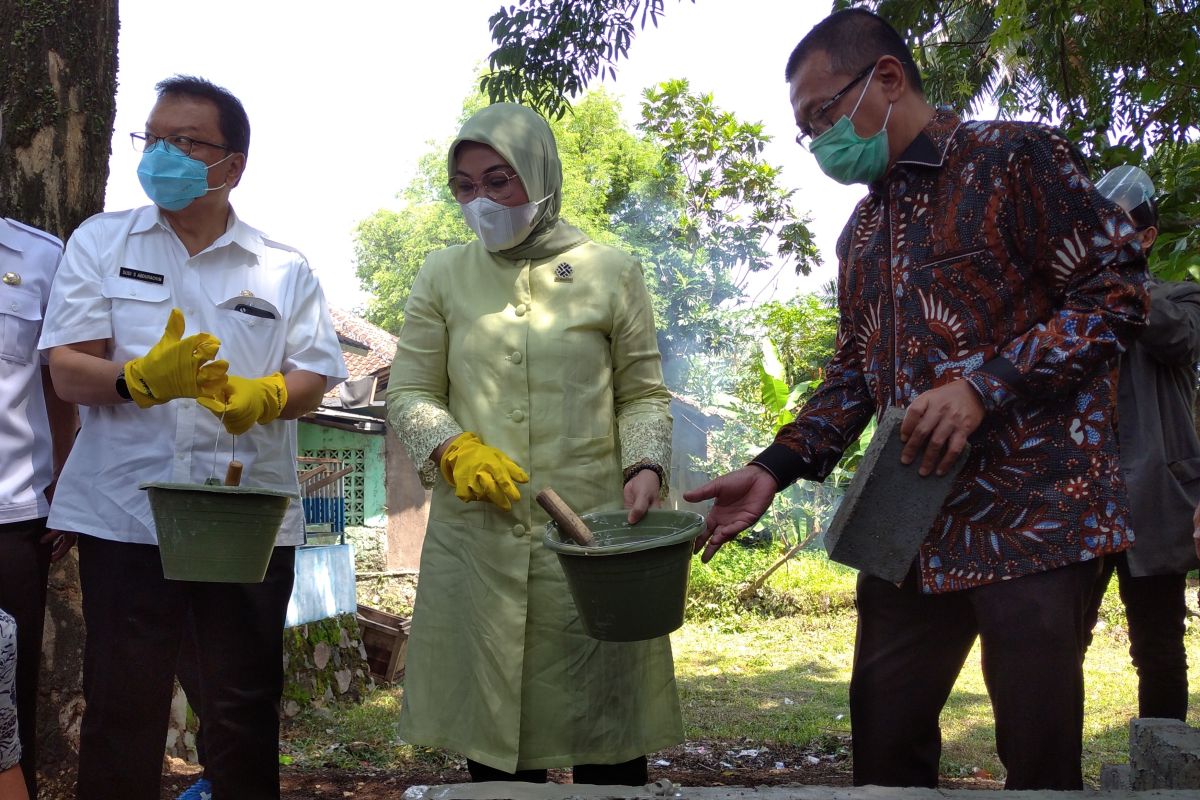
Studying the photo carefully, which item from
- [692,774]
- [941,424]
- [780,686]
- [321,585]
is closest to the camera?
[941,424]

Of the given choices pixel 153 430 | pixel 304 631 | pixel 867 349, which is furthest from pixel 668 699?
pixel 304 631

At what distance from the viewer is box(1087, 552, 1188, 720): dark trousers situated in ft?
12.4

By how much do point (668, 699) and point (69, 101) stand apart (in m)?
2.84

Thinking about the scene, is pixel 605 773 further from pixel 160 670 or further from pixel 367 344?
pixel 367 344

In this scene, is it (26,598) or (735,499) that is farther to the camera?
(26,598)

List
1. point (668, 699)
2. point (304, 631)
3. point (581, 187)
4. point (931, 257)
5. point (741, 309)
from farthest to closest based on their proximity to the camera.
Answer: point (581, 187) < point (741, 309) < point (304, 631) < point (668, 699) < point (931, 257)

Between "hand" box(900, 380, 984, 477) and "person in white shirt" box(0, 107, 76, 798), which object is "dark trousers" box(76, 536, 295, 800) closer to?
"person in white shirt" box(0, 107, 76, 798)

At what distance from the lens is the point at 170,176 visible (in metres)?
2.87

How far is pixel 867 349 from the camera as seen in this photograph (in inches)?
94.4

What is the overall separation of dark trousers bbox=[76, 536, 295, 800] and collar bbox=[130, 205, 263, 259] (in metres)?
0.86

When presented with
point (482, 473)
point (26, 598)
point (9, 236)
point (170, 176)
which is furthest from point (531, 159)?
point (26, 598)

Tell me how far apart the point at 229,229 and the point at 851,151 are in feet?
5.82

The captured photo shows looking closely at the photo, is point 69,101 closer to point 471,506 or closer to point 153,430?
point 153,430

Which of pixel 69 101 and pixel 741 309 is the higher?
pixel 741 309
